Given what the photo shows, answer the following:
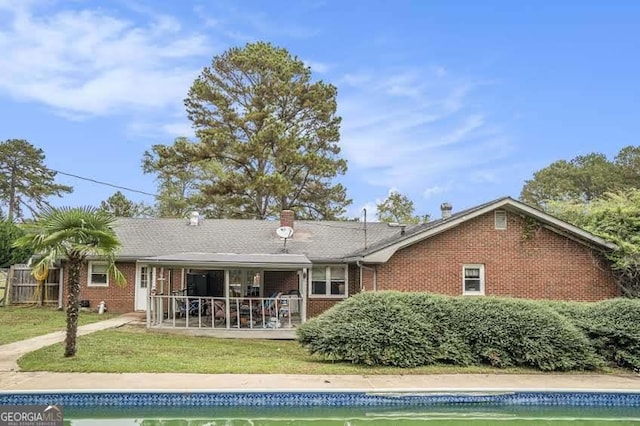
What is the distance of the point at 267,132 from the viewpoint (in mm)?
35188

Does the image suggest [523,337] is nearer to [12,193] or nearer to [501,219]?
[501,219]

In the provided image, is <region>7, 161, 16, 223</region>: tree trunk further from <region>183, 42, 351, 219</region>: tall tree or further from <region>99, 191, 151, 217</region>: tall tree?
<region>183, 42, 351, 219</region>: tall tree

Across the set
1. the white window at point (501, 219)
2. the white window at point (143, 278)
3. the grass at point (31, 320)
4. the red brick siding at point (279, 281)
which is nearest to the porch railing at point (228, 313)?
the red brick siding at point (279, 281)

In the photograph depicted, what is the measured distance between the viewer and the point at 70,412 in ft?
29.4

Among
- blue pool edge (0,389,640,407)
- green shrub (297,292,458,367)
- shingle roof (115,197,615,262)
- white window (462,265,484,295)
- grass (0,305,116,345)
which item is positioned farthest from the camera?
shingle roof (115,197,615,262)

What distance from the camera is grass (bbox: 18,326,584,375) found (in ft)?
37.3

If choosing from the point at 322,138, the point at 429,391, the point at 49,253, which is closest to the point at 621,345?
the point at 429,391

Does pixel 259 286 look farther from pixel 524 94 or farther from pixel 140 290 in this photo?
pixel 524 94

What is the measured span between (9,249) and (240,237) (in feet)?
58.1

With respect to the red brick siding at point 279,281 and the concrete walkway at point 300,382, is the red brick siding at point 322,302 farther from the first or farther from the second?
the concrete walkway at point 300,382

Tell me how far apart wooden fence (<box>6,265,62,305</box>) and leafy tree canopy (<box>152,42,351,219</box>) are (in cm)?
1460

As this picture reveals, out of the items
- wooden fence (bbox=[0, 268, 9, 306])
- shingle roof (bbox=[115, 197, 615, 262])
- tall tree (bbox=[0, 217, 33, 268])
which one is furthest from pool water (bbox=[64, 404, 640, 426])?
tall tree (bbox=[0, 217, 33, 268])

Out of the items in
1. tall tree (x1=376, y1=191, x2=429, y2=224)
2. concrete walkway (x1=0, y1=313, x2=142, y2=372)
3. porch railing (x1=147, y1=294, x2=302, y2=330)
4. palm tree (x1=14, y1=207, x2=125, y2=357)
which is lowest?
concrete walkway (x1=0, y1=313, x2=142, y2=372)

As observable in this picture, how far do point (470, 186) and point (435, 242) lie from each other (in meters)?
12.1
